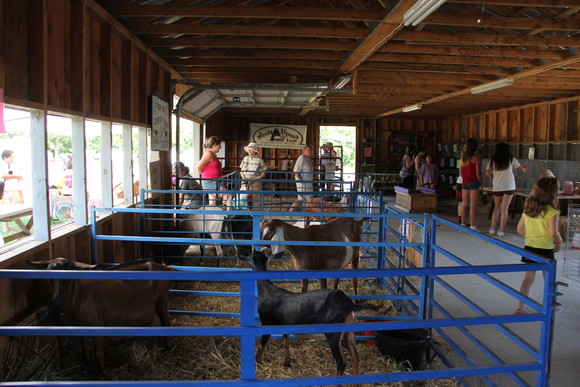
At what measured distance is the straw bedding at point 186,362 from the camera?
3.49 m

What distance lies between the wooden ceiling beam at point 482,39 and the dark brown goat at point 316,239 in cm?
287

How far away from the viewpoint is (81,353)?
12.2ft

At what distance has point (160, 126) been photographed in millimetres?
7453

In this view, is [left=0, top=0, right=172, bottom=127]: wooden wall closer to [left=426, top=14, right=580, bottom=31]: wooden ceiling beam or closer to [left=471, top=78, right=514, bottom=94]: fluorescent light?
[left=426, top=14, right=580, bottom=31]: wooden ceiling beam

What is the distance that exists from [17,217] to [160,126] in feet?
10.7

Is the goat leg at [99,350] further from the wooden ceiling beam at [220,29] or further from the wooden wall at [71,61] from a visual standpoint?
the wooden ceiling beam at [220,29]

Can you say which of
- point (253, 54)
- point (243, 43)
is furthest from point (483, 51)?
point (243, 43)

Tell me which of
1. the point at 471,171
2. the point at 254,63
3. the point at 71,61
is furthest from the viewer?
the point at 471,171

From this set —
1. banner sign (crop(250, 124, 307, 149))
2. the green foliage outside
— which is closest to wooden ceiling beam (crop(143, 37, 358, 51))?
banner sign (crop(250, 124, 307, 149))

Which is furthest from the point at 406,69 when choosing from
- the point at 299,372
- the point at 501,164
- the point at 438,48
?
the point at 299,372

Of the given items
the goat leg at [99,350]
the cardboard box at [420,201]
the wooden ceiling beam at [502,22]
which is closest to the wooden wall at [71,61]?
the goat leg at [99,350]

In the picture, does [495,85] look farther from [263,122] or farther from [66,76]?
[263,122]

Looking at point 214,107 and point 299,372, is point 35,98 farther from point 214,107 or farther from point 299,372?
point 214,107

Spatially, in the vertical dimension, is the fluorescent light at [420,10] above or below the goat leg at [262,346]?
above
